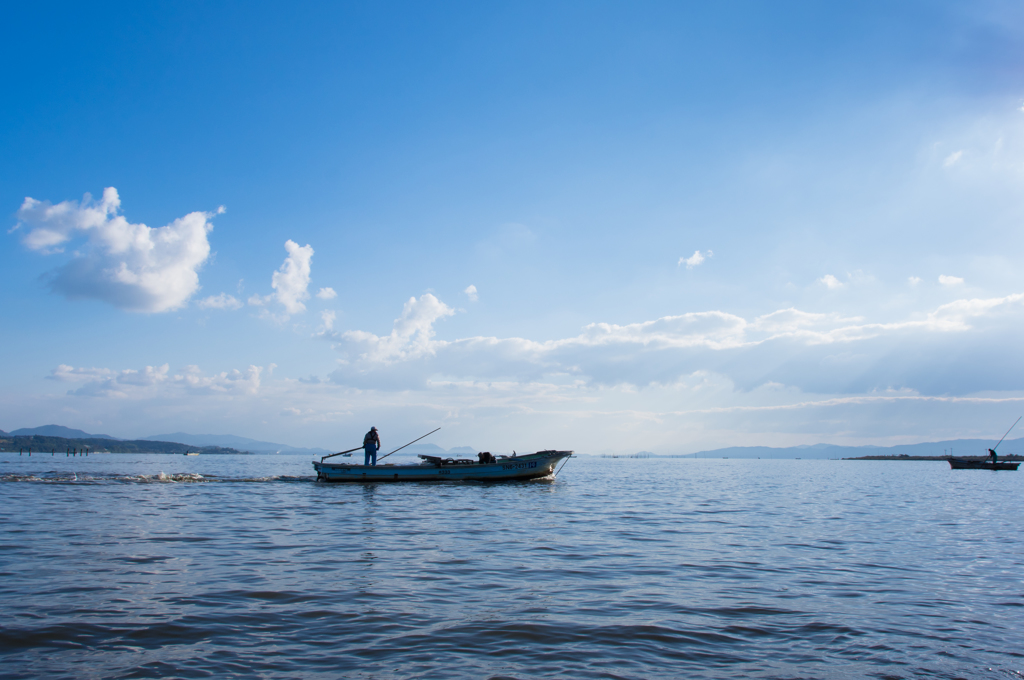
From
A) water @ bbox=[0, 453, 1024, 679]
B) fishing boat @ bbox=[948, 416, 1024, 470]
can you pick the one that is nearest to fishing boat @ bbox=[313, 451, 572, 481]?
water @ bbox=[0, 453, 1024, 679]

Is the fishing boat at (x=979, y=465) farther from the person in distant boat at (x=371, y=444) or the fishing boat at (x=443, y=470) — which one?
the person in distant boat at (x=371, y=444)

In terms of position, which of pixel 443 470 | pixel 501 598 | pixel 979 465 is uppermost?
pixel 501 598

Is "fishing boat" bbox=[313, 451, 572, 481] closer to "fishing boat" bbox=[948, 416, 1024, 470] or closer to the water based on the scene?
the water

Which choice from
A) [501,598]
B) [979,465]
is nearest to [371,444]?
[501,598]

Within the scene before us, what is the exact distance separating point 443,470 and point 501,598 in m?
32.0

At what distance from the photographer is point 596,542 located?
1655 centimetres

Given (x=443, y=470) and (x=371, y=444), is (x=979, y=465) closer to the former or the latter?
(x=443, y=470)

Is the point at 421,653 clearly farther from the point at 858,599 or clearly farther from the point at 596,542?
the point at 596,542

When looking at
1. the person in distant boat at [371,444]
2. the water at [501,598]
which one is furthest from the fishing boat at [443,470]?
the water at [501,598]

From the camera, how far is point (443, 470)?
41469 millimetres

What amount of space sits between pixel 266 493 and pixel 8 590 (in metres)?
24.0

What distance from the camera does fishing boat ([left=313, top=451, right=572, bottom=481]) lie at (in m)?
41.1

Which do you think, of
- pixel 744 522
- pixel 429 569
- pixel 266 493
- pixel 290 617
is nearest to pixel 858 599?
pixel 429 569

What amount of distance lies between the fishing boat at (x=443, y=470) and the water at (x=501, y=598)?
19.5 metres
